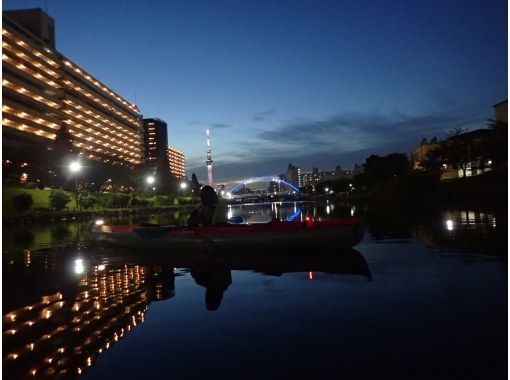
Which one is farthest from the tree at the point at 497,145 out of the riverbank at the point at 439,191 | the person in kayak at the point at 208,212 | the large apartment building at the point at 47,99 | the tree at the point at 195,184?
the large apartment building at the point at 47,99

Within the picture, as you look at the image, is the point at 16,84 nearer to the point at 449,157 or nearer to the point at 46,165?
the point at 46,165

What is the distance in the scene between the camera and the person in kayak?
1466 cm

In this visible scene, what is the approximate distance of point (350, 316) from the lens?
739 cm

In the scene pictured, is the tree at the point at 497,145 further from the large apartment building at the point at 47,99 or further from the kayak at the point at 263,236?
the large apartment building at the point at 47,99

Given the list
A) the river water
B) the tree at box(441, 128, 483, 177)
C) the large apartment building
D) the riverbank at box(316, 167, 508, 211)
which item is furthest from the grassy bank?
the tree at box(441, 128, 483, 177)

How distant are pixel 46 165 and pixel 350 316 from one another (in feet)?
235

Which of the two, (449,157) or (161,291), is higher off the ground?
(449,157)

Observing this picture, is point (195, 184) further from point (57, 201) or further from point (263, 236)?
point (263, 236)

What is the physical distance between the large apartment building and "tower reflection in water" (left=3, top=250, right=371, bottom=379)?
67394 mm

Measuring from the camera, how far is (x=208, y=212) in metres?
14.9

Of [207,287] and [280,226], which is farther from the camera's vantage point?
[280,226]

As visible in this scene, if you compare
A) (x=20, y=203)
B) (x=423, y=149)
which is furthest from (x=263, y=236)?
(x=423, y=149)

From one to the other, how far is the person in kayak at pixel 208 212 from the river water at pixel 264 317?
157 centimetres

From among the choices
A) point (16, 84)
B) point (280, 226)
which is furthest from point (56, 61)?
point (280, 226)
